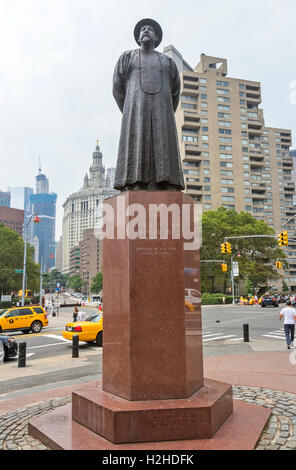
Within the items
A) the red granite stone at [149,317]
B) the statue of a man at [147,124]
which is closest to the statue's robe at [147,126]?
the statue of a man at [147,124]

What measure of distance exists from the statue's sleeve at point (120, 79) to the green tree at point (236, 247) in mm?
47133

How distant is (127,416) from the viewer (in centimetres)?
396

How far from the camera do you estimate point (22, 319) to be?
66.1 ft

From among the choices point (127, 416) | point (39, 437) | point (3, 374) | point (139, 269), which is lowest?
point (3, 374)

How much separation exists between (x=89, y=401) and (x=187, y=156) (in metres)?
70.9

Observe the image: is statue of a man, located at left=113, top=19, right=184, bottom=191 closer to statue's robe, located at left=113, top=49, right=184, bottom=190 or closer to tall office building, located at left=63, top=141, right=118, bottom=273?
statue's robe, located at left=113, top=49, right=184, bottom=190

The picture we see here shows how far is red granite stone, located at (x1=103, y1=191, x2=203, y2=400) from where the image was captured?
4465 mm

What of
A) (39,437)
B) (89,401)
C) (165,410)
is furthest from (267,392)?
(39,437)

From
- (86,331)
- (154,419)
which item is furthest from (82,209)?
(154,419)

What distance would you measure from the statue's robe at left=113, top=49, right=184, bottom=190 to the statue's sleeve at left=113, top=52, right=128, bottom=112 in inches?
0.7

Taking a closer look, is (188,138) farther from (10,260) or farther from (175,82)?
(175,82)

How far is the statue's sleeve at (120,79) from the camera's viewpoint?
19.2 feet

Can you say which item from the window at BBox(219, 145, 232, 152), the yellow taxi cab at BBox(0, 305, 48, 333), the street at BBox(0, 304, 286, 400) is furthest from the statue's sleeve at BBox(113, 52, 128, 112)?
the window at BBox(219, 145, 232, 152)

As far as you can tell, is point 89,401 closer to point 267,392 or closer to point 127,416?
point 127,416
